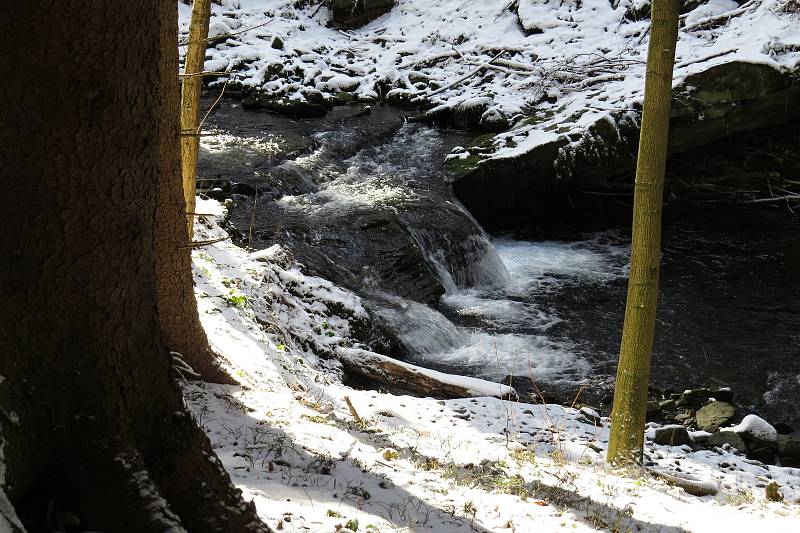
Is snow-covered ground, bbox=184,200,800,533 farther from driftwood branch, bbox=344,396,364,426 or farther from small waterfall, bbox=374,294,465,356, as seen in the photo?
small waterfall, bbox=374,294,465,356

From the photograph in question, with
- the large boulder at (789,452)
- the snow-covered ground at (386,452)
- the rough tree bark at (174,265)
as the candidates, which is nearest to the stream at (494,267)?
the large boulder at (789,452)

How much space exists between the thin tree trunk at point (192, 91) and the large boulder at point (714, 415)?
5545mm

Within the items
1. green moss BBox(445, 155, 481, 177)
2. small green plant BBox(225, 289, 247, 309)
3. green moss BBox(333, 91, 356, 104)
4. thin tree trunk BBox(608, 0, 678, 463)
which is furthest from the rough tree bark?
green moss BBox(333, 91, 356, 104)

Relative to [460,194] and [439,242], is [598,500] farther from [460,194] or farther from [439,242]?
[460,194]

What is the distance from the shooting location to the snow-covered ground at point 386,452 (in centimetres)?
373

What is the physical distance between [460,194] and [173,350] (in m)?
8.67

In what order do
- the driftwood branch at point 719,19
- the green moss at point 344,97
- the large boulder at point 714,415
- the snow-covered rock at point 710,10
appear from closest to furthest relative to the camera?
the large boulder at point 714,415 < the driftwood branch at point 719,19 < the snow-covered rock at point 710,10 < the green moss at point 344,97

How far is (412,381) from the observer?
746 centimetres

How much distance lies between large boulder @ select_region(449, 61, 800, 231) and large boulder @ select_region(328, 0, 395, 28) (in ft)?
28.4

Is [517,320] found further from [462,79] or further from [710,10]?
[710,10]

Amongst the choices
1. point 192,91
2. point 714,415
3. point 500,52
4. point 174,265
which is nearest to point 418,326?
point 714,415

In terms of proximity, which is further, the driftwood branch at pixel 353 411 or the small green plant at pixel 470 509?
the driftwood branch at pixel 353 411

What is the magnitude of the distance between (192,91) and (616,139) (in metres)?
8.21

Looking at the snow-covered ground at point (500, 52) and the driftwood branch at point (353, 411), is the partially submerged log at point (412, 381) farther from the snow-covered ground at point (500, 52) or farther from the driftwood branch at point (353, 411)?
the snow-covered ground at point (500, 52)
